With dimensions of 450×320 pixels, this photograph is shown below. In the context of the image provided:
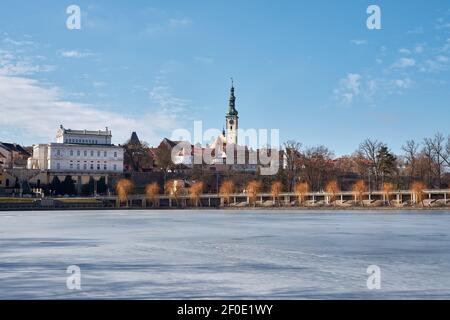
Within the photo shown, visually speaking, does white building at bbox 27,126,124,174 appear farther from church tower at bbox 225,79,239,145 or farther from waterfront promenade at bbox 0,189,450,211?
church tower at bbox 225,79,239,145

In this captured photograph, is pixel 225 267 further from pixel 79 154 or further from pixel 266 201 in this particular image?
pixel 79 154

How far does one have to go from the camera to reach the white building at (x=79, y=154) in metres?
86.0

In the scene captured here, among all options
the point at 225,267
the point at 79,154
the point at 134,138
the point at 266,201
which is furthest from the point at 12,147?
the point at 225,267

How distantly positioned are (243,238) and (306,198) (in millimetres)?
56435

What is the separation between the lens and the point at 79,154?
88000 millimetres

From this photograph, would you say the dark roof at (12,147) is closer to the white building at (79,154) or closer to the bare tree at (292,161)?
the white building at (79,154)

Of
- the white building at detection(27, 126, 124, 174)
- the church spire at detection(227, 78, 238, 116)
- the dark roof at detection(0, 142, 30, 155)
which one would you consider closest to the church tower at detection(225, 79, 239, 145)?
the church spire at detection(227, 78, 238, 116)

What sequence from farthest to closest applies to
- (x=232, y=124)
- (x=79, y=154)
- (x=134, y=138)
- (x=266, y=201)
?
(x=232, y=124)
(x=134, y=138)
(x=79, y=154)
(x=266, y=201)

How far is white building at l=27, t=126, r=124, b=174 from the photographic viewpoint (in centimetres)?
8600

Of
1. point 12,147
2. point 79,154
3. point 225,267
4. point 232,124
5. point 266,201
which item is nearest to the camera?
point 225,267

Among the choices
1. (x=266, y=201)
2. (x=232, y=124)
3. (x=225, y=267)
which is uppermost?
(x=232, y=124)

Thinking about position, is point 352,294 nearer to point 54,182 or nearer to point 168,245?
point 168,245

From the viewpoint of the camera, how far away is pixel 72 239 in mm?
18984

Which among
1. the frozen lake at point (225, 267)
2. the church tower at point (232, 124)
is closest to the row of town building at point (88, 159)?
the church tower at point (232, 124)
